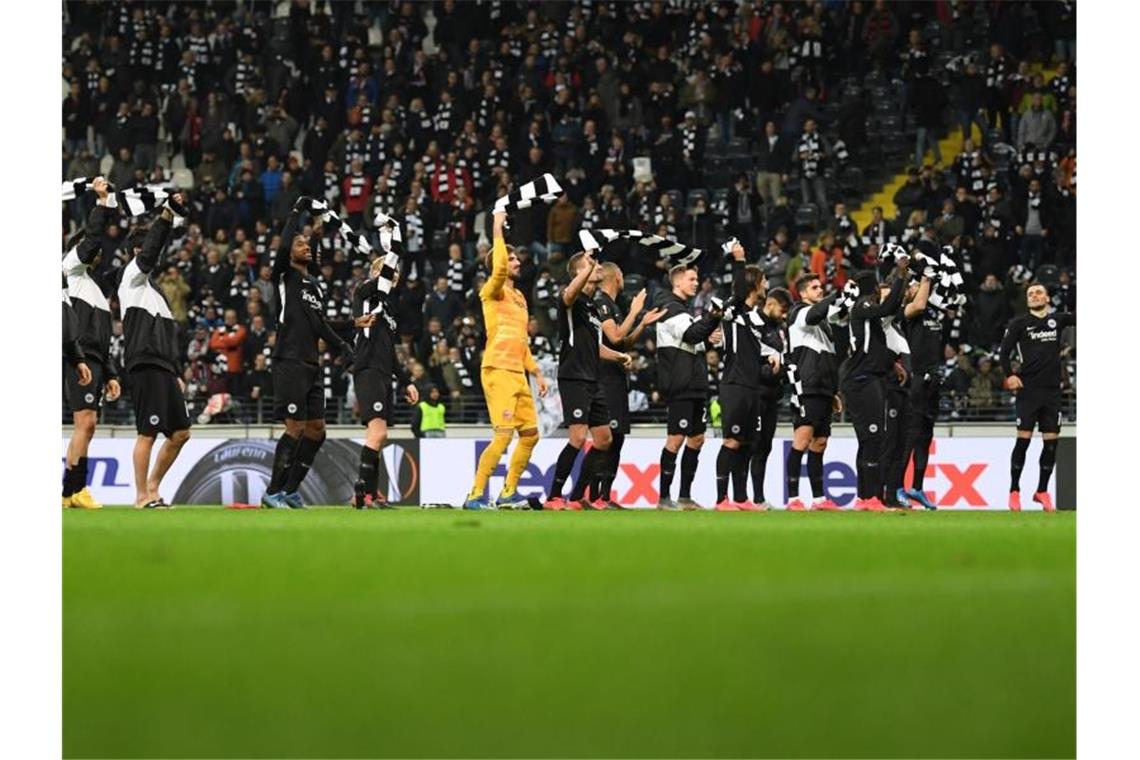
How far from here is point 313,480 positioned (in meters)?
25.1

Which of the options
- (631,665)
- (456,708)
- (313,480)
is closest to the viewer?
(456,708)

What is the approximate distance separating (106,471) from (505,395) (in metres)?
10.4

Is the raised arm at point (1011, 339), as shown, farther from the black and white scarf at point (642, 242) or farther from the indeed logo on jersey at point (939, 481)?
the indeed logo on jersey at point (939, 481)

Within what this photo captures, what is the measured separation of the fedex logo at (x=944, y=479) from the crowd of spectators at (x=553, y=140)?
3.69ft

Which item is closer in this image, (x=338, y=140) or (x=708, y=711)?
(x=708, y=711)

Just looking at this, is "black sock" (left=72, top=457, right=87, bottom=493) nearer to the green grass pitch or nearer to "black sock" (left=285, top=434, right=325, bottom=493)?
"black sock" (left=285, top=434, right=325, bottom=493)

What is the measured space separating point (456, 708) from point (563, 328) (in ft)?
40.4

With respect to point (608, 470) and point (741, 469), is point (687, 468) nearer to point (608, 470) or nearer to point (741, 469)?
point (741, 469)

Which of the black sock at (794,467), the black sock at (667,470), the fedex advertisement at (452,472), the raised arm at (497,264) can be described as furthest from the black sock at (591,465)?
the fedex advertisement at (452,472)

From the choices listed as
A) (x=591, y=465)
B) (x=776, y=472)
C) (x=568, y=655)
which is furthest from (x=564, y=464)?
(x=568, y=655)

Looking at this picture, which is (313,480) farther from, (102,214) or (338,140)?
(102,214)

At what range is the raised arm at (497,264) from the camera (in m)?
15.6

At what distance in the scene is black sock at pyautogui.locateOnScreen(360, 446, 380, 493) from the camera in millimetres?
17469
